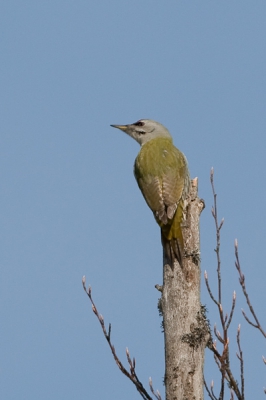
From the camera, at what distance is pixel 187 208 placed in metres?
6.91

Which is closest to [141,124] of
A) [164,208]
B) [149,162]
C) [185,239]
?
[149,162]

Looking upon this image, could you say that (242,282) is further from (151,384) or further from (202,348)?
(151,384)

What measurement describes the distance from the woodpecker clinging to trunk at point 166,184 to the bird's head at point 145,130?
0.18m

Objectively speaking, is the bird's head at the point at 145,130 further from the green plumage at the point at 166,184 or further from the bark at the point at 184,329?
the bark at the point at 184,329

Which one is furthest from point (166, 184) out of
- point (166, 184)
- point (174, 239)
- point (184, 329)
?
point (184, 329)

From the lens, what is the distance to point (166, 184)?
7629mm

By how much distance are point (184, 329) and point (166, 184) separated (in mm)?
2175

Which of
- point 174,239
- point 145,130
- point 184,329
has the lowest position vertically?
point 184,329

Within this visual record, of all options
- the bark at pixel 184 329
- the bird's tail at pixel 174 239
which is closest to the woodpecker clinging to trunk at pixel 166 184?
the bird's tail at pixel 174 239

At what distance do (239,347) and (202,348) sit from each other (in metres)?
0.42

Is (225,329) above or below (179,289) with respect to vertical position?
below

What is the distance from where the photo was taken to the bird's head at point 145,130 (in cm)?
968

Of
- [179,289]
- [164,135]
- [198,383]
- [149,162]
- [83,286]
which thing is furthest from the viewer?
[164,135]

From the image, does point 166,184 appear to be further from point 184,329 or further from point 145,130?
point 145,130
